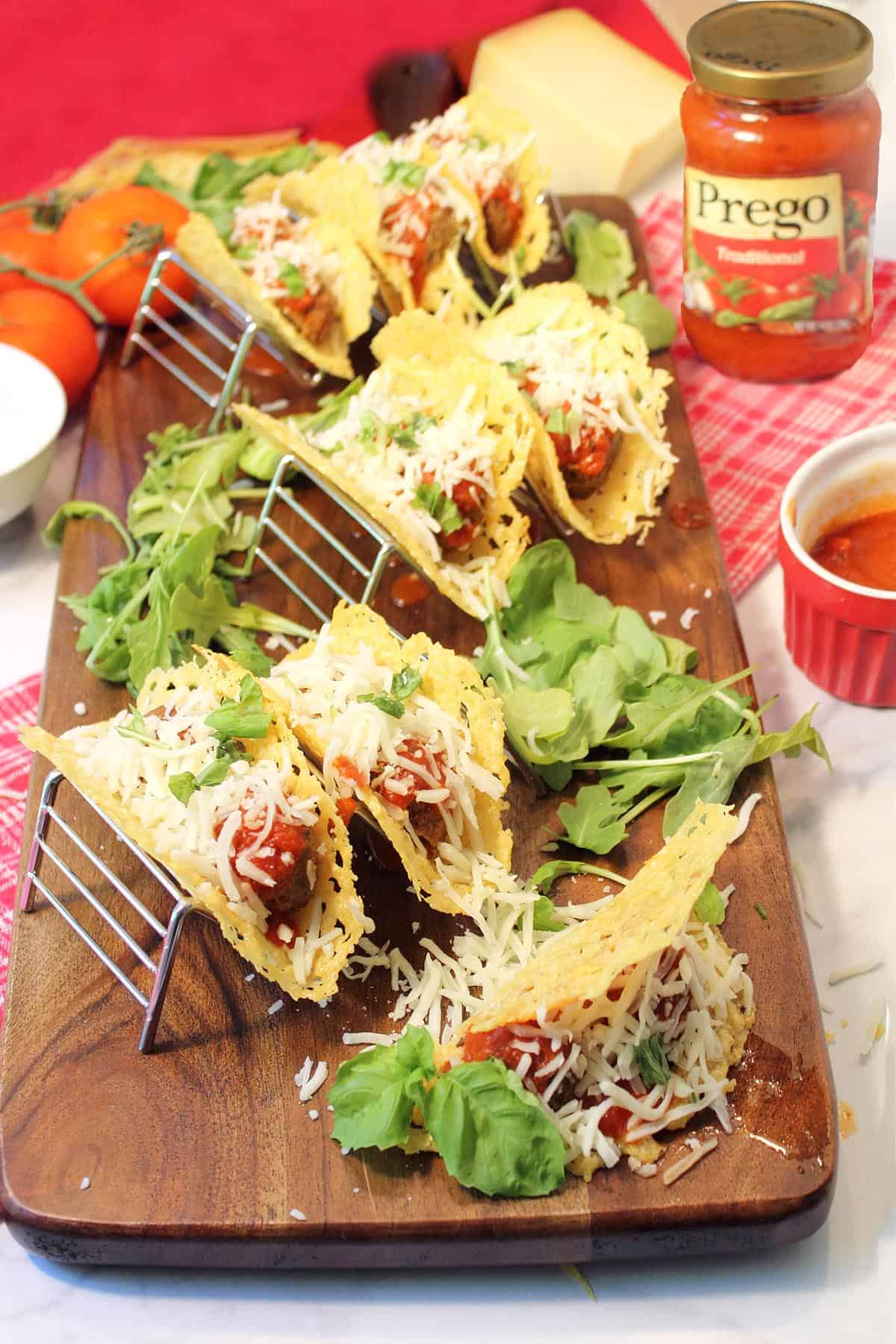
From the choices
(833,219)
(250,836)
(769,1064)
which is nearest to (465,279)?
(833,219)

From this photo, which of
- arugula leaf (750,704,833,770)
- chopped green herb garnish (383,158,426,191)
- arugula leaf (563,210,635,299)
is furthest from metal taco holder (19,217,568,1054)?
chopped green herb garnish (383,158,426,191)

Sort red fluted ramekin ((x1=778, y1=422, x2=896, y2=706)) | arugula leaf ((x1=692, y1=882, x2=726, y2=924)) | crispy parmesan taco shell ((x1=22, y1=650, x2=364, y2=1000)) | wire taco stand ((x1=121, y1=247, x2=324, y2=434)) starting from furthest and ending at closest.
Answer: wire taco stand ((x1=121, y1=247, x2=324, y2=434)) < red fluted ramekin ((x1=778, y1=422, x2=896, y2=706)) < arugula leaf ((x1=692, y1=882, x2=726, y2=924)) < crispy parmesan taco shell ((x1=22, y1=650, x2=364, y2=1000))

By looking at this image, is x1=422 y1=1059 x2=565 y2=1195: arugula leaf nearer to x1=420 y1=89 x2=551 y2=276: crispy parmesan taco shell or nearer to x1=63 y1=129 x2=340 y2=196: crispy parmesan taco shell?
x1=420 y1=89 x2=551 y2=276: crispy parmesan taco shell

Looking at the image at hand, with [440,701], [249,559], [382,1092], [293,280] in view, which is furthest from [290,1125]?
[293,280]

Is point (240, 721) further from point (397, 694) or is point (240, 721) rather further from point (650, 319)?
point (650, 319)

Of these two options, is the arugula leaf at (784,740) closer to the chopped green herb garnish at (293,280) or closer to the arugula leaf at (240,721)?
the arugula leaf at (240,721)

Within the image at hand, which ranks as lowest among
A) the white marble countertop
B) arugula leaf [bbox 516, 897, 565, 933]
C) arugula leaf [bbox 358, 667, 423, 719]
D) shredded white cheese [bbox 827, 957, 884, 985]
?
the white marble countertop
